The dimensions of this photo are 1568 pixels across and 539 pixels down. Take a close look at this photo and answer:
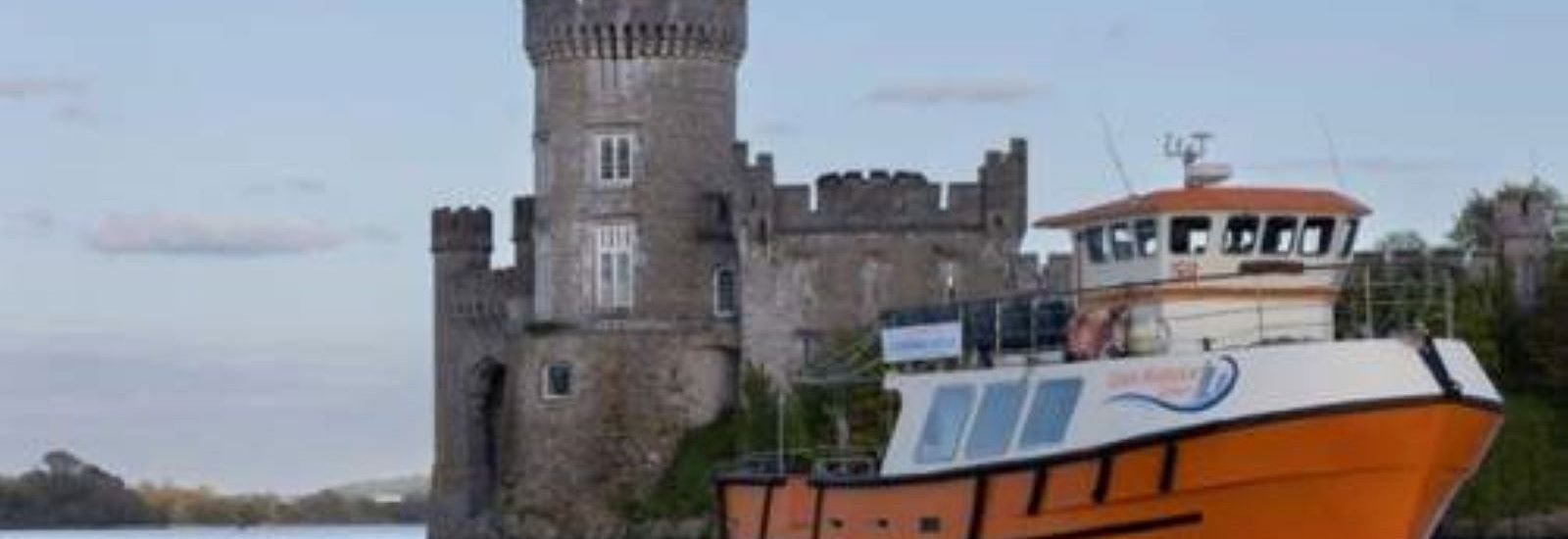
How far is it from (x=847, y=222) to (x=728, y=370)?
15.9ft

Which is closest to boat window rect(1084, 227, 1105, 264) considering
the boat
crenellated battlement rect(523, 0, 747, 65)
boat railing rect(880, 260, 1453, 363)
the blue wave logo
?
the boat

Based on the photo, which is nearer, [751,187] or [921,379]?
[921,379]

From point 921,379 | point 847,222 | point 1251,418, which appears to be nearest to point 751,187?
point 847,222

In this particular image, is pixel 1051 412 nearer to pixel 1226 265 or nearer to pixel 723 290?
pixel 1226 265

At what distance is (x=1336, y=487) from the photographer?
48.1 meters

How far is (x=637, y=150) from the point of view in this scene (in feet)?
320

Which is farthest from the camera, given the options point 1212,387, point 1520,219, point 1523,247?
point 1520,219

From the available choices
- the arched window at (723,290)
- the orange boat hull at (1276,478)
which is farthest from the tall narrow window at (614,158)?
the orange boat hull at (1276,478)

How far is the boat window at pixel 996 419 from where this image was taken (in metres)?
52.2

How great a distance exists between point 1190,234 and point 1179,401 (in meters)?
4.01

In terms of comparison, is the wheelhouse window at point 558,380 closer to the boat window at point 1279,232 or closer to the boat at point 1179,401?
the boat at point 1179,401

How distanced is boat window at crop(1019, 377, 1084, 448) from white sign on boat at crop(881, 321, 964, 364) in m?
2.97

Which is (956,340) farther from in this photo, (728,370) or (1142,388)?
(728,370)

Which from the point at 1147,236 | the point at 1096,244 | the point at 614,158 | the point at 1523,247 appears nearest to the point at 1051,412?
the point at 1147,236
